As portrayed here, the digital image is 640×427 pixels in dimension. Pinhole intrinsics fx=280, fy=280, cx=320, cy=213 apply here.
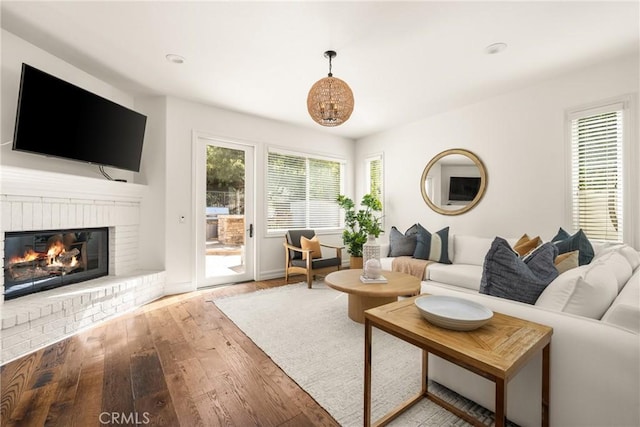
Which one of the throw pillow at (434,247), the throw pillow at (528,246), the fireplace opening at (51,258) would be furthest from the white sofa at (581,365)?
the fireplace opening at (51,258)

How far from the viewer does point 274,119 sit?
471 cm

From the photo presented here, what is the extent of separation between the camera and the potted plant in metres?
4.85

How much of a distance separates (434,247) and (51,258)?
4.43m

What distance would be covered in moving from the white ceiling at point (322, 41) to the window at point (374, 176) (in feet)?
6.44

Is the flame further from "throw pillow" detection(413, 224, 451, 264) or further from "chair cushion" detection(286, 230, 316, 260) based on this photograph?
"throw pillow" detection(413, 224, 451, 264)

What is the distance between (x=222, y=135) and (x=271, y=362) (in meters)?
3.34

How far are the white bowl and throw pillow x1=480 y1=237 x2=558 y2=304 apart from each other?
0.34 metres

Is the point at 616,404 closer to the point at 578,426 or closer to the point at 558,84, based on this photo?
the point at 578,426

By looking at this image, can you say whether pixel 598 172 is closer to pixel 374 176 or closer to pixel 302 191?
pixel 374 176

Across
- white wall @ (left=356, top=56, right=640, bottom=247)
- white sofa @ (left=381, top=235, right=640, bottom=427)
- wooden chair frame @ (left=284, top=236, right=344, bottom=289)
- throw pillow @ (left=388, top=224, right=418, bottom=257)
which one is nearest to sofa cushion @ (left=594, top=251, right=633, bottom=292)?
white sofa @ (left=381, top=235, right=640, bottom=427)

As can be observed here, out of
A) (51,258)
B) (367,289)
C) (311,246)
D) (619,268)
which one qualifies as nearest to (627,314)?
(619,268)

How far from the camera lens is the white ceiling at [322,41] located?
214 cm

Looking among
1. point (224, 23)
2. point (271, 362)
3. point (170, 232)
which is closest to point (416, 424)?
point (271, 362)

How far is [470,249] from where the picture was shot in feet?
12.1
